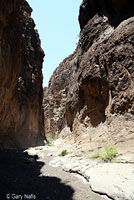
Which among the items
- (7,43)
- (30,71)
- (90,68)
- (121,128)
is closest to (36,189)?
(121,128)

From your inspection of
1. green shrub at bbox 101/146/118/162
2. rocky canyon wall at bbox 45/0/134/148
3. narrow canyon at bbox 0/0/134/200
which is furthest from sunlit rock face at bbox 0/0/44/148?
green shrub at bbox 101/146/118/162

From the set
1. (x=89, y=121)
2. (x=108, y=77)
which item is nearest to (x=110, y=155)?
(x=89, y=121)

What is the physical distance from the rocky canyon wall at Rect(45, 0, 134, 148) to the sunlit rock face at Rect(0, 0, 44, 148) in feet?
17.1

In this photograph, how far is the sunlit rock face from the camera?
841 cm

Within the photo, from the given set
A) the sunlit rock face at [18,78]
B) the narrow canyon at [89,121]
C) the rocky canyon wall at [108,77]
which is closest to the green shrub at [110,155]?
the narrow canyon at [89,121]

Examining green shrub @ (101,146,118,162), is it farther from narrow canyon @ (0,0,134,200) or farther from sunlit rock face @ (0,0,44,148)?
sunlit rock face @ (0,0,44,148)

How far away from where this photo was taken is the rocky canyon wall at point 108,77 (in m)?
7.73

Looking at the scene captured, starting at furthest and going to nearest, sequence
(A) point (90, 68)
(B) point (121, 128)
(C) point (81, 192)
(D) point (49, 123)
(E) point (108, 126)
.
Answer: (D) point (49, 123) → (A) point (90, 68) → (E) point (108, 126) → (B) point (121, 128) → (C) point (81, 192)

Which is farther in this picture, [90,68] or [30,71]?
[30,71]

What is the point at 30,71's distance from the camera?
20828 mm

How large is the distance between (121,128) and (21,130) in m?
13.2

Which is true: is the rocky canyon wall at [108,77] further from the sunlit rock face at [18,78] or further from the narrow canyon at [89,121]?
the sunlit rock face at [18,78]

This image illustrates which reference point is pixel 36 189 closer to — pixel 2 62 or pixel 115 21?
pixel 2 62

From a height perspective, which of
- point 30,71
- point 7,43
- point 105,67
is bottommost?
point 105,67
